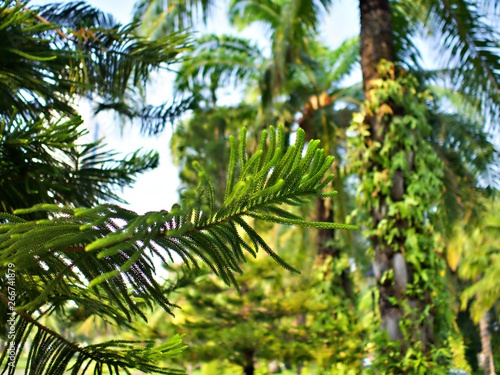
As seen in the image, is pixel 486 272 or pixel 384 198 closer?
pixel 384 198

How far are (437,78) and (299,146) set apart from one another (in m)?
8.30

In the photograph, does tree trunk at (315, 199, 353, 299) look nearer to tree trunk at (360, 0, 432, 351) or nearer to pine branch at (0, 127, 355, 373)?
tree trunk at (360, 0, 432, 351)

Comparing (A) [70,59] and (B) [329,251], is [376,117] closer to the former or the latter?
(A) [70,59]

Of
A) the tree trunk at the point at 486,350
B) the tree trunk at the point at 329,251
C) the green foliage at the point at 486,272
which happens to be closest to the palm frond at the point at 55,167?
the tree trunk at the point at 329,251

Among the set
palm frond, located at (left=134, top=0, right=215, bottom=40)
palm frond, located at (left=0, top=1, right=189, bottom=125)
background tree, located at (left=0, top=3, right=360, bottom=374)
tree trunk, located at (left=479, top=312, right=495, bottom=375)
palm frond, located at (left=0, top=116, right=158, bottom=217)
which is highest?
palm frond, located at (left=134, top=0, right=215, bottom=40)

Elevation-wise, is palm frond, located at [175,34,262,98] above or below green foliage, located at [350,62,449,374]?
Answer: above

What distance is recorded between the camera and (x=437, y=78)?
28.0 ft

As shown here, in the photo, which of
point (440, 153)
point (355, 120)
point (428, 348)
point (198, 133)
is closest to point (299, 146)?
point (428, 348)

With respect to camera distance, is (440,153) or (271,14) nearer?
(440,153)

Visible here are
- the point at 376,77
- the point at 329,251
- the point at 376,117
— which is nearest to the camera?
the point at 376,117

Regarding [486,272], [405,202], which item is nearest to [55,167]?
[405,202]

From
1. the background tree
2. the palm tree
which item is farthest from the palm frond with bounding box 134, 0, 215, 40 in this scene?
the background tree

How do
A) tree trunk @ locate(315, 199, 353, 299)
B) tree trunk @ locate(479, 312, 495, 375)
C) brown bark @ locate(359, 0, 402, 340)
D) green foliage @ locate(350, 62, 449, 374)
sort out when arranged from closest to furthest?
green foliage @ locate(350, 62, 449, 374)
brown bark @ locate(359, 0, 402, 340)
tree trunk @ locate(315, 199, 353, 299)
tree trunk @ locate(479, 312, 495, 375)

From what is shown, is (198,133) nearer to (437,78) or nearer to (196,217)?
(437,78)
